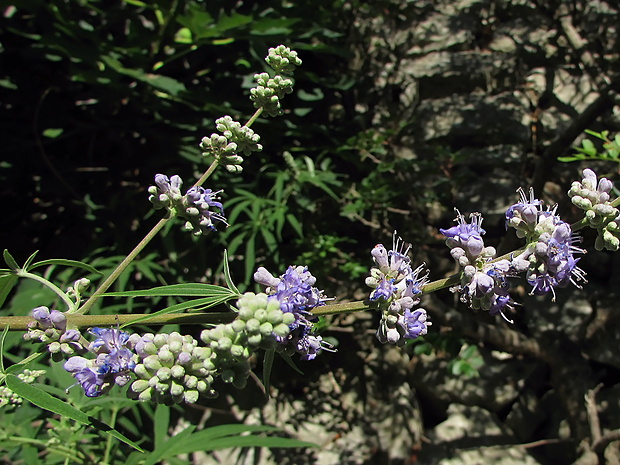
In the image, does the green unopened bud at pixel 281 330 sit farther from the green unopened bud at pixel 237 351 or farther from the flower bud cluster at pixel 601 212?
the flower bud cluster at pixel 601 212

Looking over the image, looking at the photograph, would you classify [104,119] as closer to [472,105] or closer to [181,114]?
[181,114]

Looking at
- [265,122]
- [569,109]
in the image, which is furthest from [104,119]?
[569,109]

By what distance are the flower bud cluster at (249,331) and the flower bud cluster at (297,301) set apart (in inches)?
2.9

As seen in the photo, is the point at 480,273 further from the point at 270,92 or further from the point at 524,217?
the point at 270,92

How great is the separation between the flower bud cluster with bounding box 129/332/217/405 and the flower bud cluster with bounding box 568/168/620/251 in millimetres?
759

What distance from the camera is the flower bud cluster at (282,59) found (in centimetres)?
126

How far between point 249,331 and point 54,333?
39 centimetres

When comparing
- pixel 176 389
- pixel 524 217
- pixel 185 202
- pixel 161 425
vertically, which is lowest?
pixel 161 425

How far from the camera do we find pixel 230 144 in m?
1.20

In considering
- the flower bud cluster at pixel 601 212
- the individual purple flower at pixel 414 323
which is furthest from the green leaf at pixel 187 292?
the flower bud cluster at pixel 601 212

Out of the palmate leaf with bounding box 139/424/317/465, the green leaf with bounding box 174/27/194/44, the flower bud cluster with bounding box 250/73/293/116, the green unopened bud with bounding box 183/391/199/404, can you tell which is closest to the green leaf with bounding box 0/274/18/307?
the green unopened bud with bounding box 183/391/199/404

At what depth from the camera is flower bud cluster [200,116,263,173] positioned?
3.94ft

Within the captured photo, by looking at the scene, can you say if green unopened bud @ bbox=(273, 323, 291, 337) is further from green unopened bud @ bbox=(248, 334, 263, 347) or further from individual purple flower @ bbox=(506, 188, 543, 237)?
individual purple flower @ bbox=(506, 188, 543, 237)

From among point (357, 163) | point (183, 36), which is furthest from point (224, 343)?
point (183, 36)
